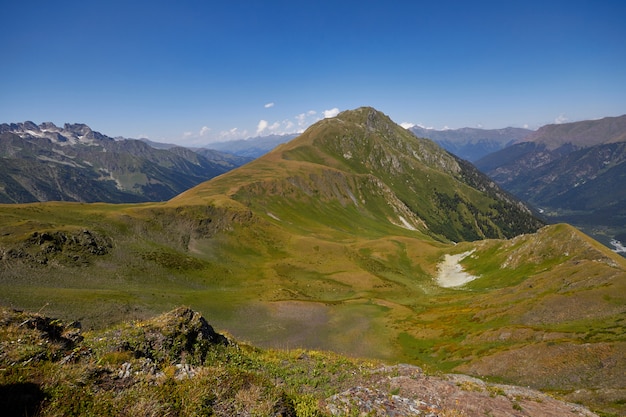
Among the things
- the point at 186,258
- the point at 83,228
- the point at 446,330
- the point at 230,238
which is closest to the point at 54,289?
the point at 83,228

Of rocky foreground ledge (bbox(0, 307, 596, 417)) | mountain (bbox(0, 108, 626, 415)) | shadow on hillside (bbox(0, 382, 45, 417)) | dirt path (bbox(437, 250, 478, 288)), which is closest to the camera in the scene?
shadow on hillside (bbox(0, 382, 45, 417))

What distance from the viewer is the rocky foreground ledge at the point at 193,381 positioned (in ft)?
34.2

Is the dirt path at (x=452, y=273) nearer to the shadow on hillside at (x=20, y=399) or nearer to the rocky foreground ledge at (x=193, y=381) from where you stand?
the rocky foreground ledge at (x=193, y=381)

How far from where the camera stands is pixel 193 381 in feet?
43.2

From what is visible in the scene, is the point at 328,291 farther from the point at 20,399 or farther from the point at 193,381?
the point at 20,399

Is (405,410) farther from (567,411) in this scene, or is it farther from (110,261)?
(110,261)

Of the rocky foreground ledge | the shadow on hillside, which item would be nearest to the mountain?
the rocky foreground ledge

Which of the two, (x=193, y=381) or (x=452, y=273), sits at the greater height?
(x=193, y=381)

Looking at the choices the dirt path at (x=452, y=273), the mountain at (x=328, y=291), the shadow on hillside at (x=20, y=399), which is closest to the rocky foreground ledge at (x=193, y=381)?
the shadow on hillside at (x=20, y=399)

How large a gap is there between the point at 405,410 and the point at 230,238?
11471cm

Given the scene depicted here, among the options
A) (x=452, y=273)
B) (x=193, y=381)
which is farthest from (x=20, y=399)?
(x=452, y=273)

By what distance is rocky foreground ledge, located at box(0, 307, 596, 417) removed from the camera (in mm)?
10414

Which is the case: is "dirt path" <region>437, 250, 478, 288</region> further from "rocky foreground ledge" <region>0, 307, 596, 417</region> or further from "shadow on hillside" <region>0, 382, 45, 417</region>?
"shadow on hillside" <region>0, 382, 45, 417</region>

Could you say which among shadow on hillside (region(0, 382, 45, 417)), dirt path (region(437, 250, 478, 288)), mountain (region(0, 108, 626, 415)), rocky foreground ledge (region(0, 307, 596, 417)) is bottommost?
dirt path (region(437, 250, 478, 288))
